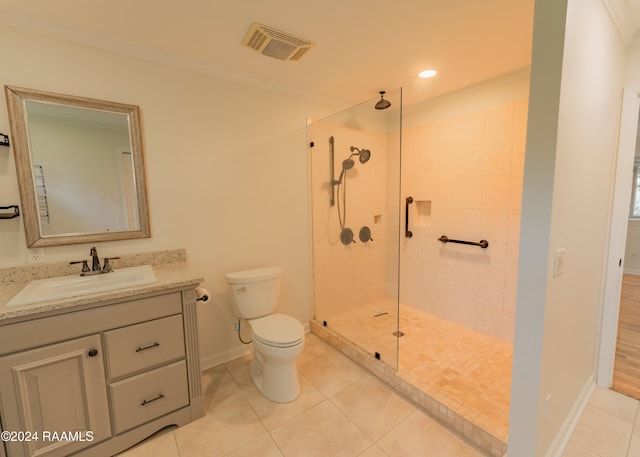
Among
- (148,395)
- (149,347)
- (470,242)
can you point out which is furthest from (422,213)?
(148,395)

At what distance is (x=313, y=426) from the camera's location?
5.45 ft

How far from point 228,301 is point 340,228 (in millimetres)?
1240

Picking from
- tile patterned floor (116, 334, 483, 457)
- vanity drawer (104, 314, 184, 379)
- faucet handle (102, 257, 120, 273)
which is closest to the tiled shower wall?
tile patterned floor (116, 334, 483, 457)

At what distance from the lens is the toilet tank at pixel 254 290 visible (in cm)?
212

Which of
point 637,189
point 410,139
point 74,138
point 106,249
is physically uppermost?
point 410,139

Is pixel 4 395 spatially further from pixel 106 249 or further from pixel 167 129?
pixel 167 129

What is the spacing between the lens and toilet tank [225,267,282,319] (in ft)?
6.97

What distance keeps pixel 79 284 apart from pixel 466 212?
304cm

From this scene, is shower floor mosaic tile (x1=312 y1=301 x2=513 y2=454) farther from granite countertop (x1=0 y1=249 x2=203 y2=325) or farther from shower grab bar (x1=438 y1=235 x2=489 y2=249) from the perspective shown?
granite countertop (x1=0 y1=249 x2=203 y2=325)

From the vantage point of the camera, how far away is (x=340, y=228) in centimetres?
275

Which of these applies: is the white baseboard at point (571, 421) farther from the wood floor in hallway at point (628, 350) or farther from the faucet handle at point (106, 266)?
the faucet handle at point (106, 266)

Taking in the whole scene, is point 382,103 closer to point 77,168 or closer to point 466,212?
point 466,212

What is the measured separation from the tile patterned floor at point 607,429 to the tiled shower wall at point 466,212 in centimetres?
68

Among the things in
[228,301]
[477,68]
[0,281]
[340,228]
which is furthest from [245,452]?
[477,68]
